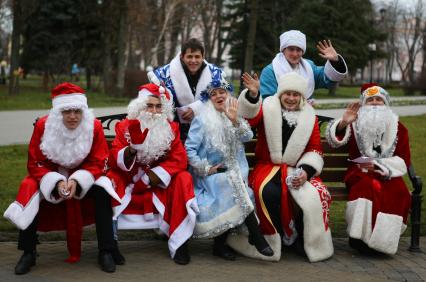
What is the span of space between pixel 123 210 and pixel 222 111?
1.22 m

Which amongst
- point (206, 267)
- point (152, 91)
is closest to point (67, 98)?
point (152, 91)

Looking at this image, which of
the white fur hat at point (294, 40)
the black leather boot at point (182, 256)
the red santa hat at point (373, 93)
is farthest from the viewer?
the white fur hat at point (294, 40)

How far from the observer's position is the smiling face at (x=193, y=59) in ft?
19.5

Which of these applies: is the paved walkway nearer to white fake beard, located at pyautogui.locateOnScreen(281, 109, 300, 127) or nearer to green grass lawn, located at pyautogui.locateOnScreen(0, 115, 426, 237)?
green grass lawn, located at pyautogui.locateOnScreen(0, 115, 426, 237)

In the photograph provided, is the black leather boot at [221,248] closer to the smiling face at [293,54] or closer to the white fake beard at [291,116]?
the white fake beard at [291,116]

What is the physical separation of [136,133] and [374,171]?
2.13m

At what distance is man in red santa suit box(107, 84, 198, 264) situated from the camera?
209 inches

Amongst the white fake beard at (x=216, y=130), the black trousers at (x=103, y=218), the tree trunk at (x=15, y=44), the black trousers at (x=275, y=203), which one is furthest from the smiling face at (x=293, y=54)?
the tree trunk at (x=15, y=44)

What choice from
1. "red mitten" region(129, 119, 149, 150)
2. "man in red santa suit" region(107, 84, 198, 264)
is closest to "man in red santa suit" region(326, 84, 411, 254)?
"man in red santa suit" region(107, 84, 198, 264)

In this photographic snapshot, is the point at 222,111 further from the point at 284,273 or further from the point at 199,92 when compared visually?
the point at 284,273

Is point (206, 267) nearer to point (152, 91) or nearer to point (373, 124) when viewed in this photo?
point (152, 91)

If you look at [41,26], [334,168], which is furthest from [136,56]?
[334,168]

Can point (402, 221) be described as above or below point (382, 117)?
below

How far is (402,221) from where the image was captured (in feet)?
18.6
